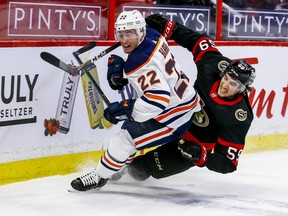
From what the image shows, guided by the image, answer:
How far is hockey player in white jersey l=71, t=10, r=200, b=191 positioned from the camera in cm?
409

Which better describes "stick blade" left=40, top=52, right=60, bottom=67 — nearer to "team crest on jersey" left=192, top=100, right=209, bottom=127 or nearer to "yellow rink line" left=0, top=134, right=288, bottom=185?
"yellow rink line" left=0, top=134, right=288, bottom=185

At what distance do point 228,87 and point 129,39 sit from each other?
0.62 m

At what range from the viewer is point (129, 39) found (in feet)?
13.6

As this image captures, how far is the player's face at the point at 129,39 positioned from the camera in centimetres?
414

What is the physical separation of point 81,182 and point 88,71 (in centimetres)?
91

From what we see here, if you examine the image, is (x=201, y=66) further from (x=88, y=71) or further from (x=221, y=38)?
(x=221, y=38)

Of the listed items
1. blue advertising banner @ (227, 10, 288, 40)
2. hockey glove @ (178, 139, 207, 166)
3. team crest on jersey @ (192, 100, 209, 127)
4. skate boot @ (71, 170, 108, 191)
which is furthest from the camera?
blue advertising banner @ (227, 10, 288, 40)

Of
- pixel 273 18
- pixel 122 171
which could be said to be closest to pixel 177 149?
pixel 122 171

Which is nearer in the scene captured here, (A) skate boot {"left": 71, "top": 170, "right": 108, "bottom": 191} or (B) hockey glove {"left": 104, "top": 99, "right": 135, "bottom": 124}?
(B) hockey glove {"left": 104, "top": 99, "right": 135, "bottom": 124}

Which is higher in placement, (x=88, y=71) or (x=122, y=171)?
(x=88, y=71)

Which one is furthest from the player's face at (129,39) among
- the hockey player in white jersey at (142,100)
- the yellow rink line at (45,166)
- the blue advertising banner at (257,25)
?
the blue advertising banner at (257,25)

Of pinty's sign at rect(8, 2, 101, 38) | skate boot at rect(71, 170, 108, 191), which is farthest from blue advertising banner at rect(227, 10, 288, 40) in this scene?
skate boot at rect(71, 170, 108, 191)

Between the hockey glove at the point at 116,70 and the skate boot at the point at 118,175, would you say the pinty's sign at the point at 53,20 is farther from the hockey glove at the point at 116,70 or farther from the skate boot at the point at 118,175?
the skate boot at the point at 118,175

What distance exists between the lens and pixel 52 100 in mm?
4832
